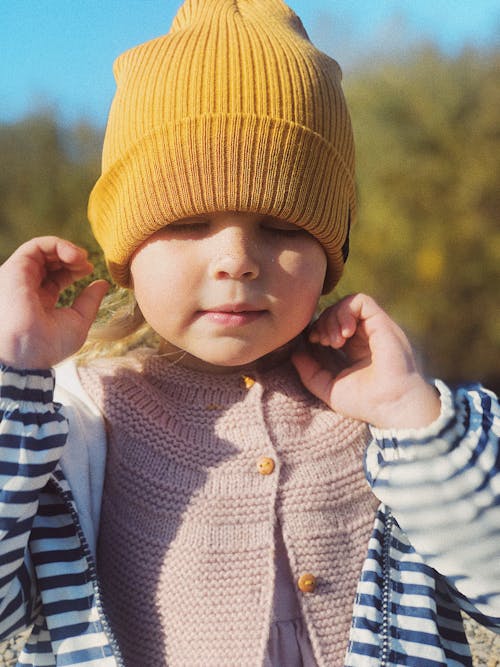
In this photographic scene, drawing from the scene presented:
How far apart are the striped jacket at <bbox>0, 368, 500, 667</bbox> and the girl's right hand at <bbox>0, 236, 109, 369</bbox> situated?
0.16 ft

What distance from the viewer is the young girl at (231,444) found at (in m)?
1.22

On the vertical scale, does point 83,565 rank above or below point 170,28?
below

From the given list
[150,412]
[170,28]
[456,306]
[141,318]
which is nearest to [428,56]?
[456,306]

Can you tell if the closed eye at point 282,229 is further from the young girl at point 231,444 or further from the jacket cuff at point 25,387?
the jacket cuff at point 25,387

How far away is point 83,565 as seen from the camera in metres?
1.26

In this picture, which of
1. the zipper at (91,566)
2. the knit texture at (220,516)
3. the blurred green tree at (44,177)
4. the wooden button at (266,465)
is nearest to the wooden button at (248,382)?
the knit texture at (220,516)

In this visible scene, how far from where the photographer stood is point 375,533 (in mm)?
1324

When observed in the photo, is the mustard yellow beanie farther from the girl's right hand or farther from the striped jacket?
the striped jacket

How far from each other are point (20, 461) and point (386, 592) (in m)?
0.68

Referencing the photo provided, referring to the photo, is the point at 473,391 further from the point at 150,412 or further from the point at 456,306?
the point at 456,306

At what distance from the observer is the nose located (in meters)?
1.19

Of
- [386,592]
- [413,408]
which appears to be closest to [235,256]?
[413,408]

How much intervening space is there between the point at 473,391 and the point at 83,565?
2.54 feet

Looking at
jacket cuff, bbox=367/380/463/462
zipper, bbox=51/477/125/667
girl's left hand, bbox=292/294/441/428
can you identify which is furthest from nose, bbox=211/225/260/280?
zipper, bbox=51/477/125/667
